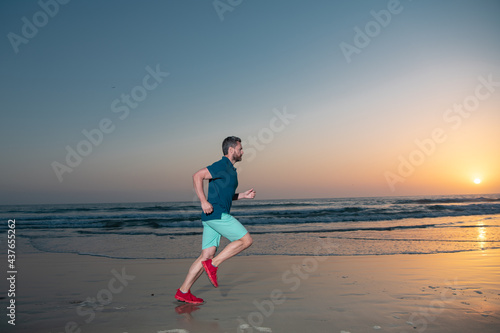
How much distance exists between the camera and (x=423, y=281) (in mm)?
5223

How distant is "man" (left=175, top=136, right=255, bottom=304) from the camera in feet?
13.0

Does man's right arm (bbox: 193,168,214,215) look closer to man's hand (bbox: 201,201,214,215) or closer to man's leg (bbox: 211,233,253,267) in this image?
man's hand (bbox: 201,201,214,215)

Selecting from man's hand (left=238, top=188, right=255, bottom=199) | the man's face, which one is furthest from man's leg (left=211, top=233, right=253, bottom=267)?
A: the man's face

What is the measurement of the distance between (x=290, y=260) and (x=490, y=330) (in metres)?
4.60

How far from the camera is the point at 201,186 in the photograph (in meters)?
3.88

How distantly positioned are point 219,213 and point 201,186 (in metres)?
0.41

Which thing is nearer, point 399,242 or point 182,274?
point 182,274

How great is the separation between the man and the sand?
46cm

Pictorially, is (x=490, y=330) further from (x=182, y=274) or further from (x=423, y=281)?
(x=182, y=274)

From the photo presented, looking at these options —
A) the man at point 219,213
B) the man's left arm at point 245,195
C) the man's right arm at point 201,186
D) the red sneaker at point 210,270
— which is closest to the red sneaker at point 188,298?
the man at point 219,213

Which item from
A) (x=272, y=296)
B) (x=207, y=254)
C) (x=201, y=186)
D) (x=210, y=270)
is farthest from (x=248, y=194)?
(x=272, y=296)

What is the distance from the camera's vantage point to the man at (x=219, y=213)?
397cm

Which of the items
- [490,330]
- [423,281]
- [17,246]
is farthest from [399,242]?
[17,246]

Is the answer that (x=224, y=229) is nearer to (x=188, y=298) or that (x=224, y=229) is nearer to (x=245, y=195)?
(x=245, y=195)
